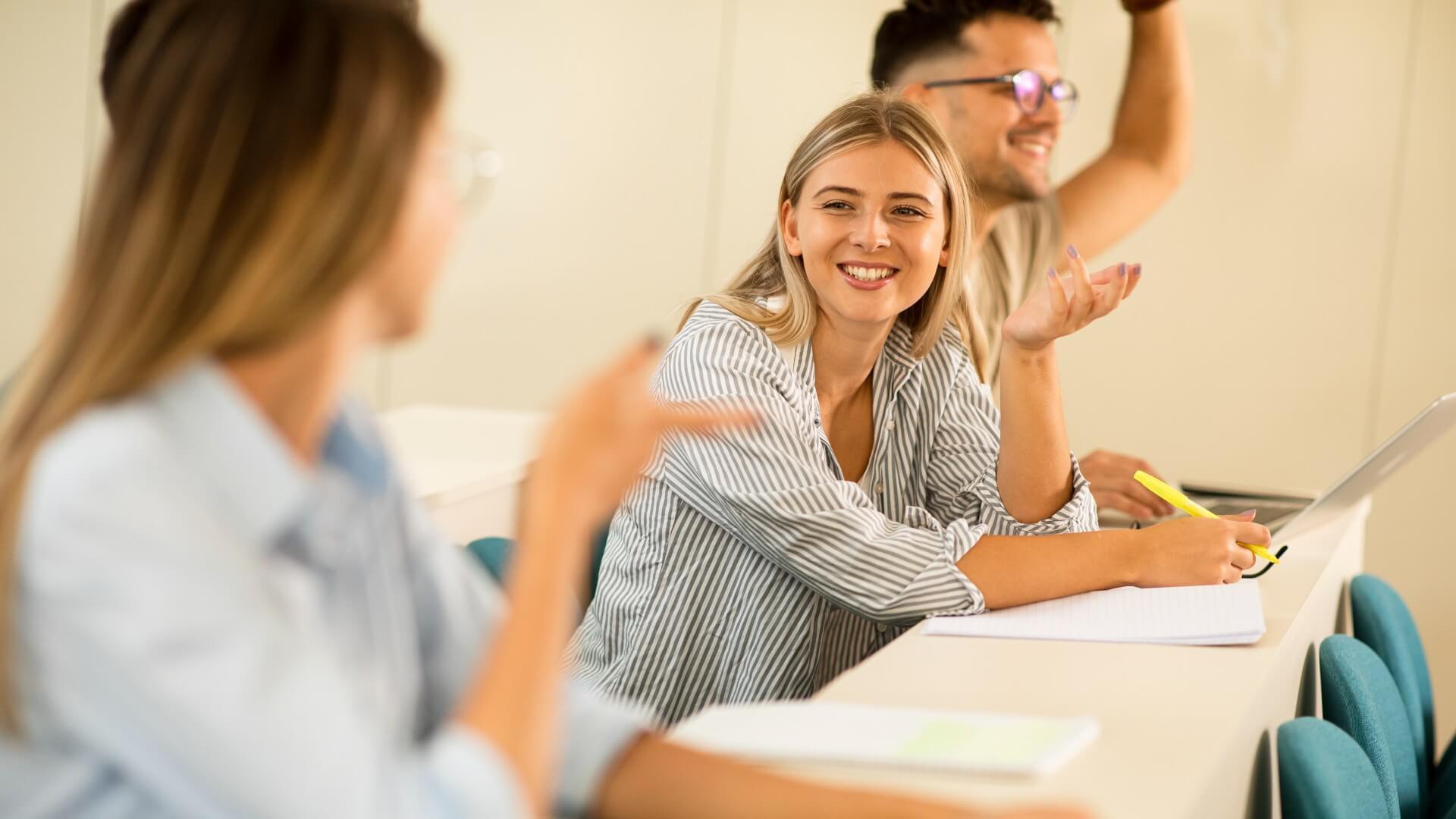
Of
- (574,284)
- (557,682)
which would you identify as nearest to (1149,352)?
(574,284)

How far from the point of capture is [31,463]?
0.69 meters

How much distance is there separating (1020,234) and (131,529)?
2.43m

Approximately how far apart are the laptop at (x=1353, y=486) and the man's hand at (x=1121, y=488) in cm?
7

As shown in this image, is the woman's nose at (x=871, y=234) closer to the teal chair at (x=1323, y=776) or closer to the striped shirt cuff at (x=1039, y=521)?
the striped shirt cuff at (x=1039, y=521)

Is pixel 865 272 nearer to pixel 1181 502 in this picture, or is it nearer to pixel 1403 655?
pixel 1181 502

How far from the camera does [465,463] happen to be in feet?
8.38

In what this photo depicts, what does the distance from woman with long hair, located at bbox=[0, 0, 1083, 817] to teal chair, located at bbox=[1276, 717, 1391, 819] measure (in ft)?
2.31

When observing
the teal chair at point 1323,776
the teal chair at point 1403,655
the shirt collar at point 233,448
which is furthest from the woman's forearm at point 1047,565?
the shirt collar at point 233,448

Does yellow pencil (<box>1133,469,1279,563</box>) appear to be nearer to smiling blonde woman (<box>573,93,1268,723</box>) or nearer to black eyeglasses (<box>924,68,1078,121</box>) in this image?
smiling blonde woman (<box>573,93,1268,723</box>)

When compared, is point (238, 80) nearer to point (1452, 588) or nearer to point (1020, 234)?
point (1020, 234)

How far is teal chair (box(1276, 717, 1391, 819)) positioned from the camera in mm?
1180

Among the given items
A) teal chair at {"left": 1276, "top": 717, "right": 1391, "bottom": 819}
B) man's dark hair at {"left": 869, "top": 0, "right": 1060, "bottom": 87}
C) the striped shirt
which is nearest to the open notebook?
teal chair at {"left": 1276, "top": 717, "right": 1391, "bottom": 819}

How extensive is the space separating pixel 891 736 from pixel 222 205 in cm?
62

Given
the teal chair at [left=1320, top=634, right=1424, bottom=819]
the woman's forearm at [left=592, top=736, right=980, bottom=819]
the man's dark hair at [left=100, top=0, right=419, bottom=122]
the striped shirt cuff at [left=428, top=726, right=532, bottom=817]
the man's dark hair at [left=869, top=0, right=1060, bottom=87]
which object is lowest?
the teal chair at [left=1320, top=634, right=1424, bottom=819]
